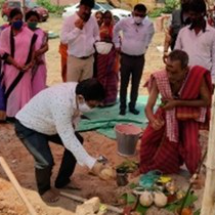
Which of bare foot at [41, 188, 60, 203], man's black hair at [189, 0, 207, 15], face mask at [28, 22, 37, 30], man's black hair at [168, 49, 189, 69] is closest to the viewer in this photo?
man's black hair at [168, 49, 189, 69]

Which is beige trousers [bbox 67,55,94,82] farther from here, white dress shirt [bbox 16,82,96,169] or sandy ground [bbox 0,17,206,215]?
white dress shirt [bbox 16,82,96,169]

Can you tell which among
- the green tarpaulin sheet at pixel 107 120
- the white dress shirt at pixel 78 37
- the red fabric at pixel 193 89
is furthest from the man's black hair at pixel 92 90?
the white dress shirt at pixel 78 37

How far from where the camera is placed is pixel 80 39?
665 centimetres

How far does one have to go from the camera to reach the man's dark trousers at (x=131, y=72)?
6.86 meters

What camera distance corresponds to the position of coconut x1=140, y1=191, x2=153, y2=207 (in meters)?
4.52

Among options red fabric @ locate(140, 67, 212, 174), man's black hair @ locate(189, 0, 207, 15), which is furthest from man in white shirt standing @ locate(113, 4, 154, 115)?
red fabric @ locate(140, 67, 212, 174)

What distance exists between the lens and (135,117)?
7012mm

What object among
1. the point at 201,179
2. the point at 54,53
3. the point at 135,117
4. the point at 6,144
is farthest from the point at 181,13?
the point at 54,53

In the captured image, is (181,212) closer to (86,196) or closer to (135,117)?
(86,196)

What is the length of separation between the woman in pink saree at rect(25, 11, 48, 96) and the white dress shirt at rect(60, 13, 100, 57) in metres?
0.26

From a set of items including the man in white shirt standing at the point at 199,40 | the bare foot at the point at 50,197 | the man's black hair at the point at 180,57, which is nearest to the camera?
the man's black hair at the point at 180,57

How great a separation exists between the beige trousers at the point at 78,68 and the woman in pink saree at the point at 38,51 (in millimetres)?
329

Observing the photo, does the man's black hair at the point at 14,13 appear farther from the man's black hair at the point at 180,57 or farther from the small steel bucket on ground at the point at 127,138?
the man's black hair at the point at 180,57

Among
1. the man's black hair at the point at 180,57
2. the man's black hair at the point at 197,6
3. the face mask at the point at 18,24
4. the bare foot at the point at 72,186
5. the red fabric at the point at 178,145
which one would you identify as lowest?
the bare foot at the point at 72,186
